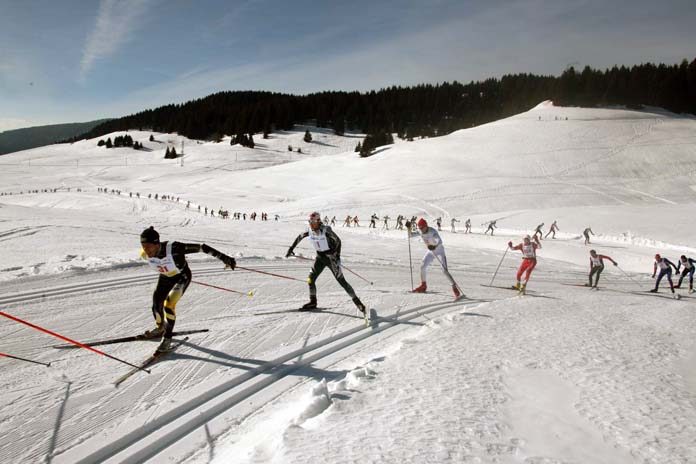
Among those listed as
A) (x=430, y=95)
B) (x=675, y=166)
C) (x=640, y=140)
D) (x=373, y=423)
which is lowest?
(x=373, y=423)

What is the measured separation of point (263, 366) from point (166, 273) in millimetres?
1962

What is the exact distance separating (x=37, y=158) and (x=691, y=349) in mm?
115232

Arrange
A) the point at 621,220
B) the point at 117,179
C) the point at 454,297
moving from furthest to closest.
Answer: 1. the point at 117,179
2. the point at 621,220
3. the point at 454,297

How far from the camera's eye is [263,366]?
510cm

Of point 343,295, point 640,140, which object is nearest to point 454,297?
point 343,295

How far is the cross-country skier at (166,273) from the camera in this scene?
17.4 feet

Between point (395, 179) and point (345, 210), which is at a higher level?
point (395, 179)

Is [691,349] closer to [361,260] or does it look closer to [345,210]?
[361,260]

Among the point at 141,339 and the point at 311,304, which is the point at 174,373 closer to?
the point at 141,339

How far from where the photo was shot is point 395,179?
2109 inches

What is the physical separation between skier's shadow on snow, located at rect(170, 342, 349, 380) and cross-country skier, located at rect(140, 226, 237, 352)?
1.72 ft

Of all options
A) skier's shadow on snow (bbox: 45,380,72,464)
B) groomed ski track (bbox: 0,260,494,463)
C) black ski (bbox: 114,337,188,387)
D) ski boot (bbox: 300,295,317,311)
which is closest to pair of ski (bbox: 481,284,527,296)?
groomed ski track (bbox: 0,260,494,463)

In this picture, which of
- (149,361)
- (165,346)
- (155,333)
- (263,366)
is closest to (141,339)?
(155,333)

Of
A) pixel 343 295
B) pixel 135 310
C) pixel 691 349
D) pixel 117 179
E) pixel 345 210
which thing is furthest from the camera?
pixel 117 179
